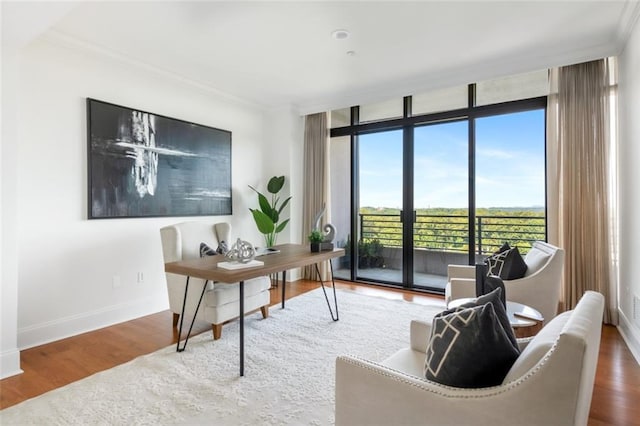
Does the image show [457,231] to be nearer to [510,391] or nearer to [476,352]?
[476,352]

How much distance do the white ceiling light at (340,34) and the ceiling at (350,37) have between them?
0.16ft

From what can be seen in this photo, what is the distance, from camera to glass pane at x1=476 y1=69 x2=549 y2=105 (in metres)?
3.75

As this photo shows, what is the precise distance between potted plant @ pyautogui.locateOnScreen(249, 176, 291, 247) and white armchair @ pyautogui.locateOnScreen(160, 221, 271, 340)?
1022mm

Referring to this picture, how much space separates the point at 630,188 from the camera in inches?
113

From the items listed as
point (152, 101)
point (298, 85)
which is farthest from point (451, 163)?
point (152, 101)

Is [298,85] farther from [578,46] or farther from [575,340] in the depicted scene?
[575,340]

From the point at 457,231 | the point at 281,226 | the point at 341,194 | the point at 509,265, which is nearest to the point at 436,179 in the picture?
the point at 457,231

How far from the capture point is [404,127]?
15.2ft

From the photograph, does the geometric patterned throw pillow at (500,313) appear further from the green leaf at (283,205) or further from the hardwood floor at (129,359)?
the green leaf at (283,205)

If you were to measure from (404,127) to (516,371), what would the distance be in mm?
4016

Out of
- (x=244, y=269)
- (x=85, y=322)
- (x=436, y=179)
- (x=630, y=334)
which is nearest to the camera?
(x=244, y=269)

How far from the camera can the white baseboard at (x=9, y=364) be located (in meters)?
2.27

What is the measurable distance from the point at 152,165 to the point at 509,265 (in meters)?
3.57

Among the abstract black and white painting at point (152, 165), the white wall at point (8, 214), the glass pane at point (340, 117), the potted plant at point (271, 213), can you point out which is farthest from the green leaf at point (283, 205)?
the white wall at point (8, 214)
